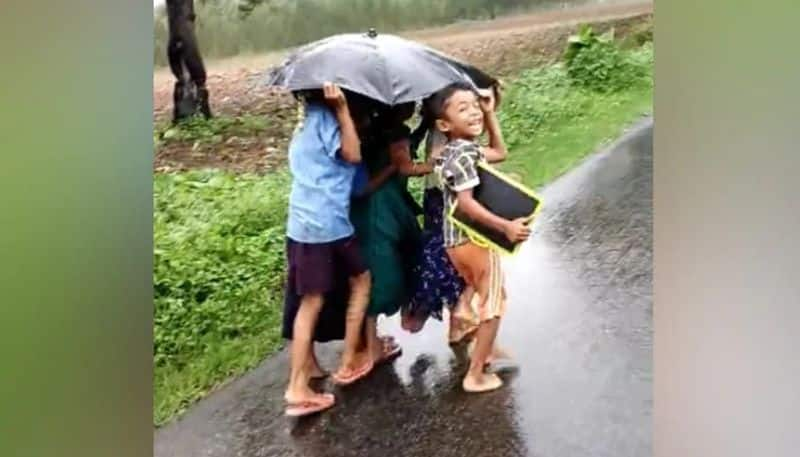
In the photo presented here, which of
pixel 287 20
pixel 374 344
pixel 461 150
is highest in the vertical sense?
pixel 287 20

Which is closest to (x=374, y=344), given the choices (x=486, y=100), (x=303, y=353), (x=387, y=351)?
(x=387, y=351)

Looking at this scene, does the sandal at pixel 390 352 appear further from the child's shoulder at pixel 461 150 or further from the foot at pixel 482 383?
the child's shoulder at pixel 461 150

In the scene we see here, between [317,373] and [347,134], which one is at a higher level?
[347,134]

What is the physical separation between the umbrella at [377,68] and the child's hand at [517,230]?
0.86ft

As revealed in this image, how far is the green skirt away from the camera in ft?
5.17

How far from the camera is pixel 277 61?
161 cm

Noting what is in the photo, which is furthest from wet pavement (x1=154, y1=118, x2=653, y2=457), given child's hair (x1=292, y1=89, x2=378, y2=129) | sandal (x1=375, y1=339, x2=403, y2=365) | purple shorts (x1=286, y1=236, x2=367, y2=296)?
child's hair (x1=292, y1=89, x2=378, y2=129)

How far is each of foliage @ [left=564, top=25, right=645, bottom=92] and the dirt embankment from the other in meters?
0.02

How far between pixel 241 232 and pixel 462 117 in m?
0.46

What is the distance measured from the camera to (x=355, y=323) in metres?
1.57

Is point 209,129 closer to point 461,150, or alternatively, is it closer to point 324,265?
point 324,265

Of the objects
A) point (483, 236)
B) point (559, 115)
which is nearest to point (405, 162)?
point (483, 236)
